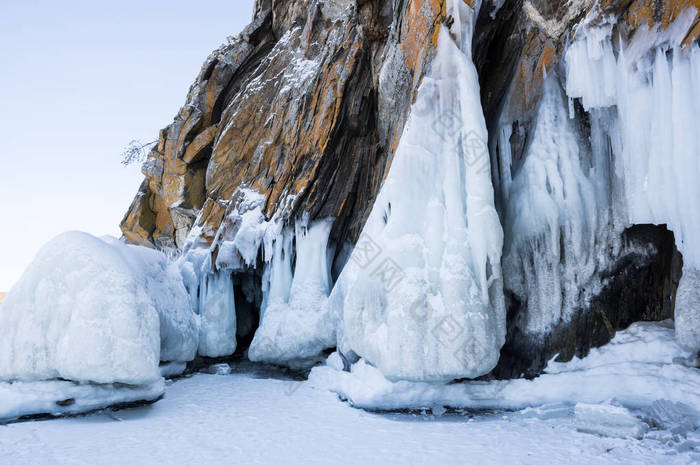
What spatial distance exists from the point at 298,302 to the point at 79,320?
5.24 m

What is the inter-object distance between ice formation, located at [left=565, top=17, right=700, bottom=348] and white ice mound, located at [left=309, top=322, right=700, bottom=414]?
468mm

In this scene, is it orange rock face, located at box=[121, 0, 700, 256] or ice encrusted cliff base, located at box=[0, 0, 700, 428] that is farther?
orange rock face, located at box=[121, 0, 700, 256]

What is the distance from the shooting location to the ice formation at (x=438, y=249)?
622cm

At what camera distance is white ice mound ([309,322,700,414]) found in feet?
17.3

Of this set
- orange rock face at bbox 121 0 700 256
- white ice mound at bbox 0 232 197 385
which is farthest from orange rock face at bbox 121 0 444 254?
white ice mound at bbox 0 232 197 385

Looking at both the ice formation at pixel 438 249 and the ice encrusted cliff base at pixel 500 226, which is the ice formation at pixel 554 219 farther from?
the ice formation at pixel 438 249

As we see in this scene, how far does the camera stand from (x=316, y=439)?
17.6 feet

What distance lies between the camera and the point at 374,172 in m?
11.9

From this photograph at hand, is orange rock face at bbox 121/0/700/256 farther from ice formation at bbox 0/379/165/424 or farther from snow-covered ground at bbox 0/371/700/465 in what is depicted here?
ice formation at bbox 0/379/165/424

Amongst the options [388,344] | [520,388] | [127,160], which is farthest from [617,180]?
[127,160]

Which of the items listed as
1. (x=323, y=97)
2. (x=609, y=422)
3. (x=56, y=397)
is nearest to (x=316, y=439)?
(x=609, y=422)

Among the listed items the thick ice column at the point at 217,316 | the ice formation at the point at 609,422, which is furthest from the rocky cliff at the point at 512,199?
the thick ice column at the point at 217,316

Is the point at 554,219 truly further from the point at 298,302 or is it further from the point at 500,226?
the point at 298,302

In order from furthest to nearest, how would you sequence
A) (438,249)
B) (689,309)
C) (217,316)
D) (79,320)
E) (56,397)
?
(217,316) → (438,249) → (79,320) → (56,397) → (689,309)
